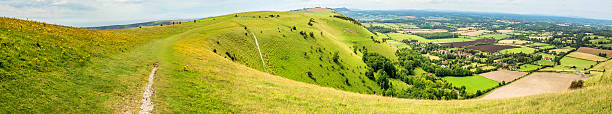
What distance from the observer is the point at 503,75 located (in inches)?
6654

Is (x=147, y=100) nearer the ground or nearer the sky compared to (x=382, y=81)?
nearer the sky

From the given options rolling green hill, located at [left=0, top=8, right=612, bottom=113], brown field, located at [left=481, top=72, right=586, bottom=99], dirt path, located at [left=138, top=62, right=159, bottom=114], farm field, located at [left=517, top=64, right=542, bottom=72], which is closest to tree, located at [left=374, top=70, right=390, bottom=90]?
brown field, located at [left=481, top=72, right=586, bottom=99]

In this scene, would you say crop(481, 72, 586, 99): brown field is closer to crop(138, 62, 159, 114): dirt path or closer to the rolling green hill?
the rolling green hill

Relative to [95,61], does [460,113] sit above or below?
below

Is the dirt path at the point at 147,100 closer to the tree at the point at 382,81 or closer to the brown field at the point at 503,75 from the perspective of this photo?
the tree at the point at 382,81

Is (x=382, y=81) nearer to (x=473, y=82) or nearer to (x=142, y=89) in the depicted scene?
(x=473, y=82)

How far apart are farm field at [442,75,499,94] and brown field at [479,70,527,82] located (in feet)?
23.4

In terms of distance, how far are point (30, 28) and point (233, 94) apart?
34956 mm

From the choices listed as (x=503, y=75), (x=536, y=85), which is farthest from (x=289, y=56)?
(x=503, y=75)

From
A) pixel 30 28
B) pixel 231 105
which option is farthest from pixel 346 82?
pixel 30 28

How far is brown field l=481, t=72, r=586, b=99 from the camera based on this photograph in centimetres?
12556

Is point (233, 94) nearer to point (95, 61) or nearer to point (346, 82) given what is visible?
point (95, 61)

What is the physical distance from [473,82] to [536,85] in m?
30.2

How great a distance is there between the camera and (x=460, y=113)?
20.9 m
